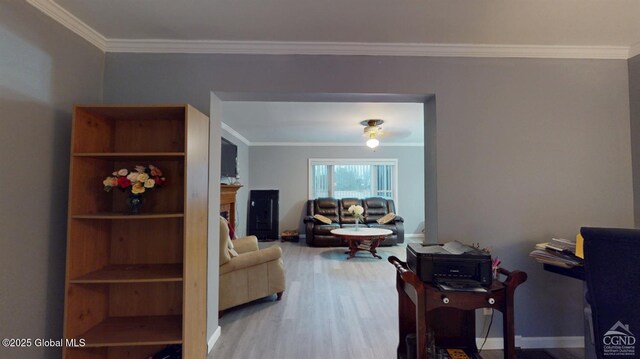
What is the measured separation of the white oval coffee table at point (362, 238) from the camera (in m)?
4.75

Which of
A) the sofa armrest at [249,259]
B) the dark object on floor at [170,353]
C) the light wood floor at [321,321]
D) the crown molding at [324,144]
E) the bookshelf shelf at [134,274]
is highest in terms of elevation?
the crown molding at [324,144]

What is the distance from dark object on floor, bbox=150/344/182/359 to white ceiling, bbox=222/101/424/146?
2.74 m

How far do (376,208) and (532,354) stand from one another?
453 cm

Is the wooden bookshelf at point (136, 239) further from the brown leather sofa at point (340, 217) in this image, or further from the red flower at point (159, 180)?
the brown leather sofa at point (340, 217)

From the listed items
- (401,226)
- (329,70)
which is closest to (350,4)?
(329,70)

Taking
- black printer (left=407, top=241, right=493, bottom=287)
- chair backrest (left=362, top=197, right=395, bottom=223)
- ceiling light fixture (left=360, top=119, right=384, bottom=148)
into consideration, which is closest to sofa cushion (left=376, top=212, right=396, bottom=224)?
chair backrest (left=362, top=197, right=395, bottom=223)

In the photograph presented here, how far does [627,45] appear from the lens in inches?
83.0

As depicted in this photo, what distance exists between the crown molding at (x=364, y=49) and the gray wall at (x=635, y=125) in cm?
13

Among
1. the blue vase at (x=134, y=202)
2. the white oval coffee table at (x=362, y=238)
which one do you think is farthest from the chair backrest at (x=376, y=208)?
the blue vase at (x=134, y=202)

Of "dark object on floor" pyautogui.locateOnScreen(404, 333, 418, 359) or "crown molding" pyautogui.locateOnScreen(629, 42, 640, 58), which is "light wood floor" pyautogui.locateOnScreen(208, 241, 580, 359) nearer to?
"dark object on floor" pyautogui.locateOnScreen(404, 333, 418, 359)

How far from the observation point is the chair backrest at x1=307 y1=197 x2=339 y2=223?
6.44 metres

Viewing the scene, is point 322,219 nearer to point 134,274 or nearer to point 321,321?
point 321,321

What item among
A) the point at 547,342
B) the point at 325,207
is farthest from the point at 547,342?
the point at 325,207

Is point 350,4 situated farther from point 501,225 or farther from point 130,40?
point 501,225
